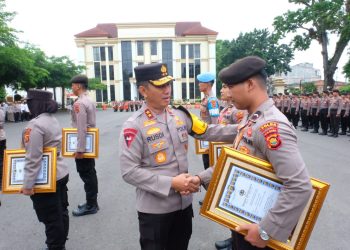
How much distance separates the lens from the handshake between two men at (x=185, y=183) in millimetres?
2049

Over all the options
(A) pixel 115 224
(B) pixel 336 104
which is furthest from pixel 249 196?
(B) pixel 336 104

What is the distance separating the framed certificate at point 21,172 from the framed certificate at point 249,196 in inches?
75.6

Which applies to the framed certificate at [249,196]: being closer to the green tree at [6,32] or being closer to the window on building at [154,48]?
the green tree at [6,32]

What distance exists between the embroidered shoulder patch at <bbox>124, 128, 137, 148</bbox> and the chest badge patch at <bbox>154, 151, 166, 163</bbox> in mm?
214

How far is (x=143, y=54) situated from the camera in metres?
60.8

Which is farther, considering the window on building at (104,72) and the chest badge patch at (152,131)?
the window on building at (104,72)

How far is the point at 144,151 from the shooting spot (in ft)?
7.08

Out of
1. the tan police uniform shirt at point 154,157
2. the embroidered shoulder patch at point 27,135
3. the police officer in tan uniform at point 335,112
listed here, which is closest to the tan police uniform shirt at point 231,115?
the tan police uniform shirt at point 154,157

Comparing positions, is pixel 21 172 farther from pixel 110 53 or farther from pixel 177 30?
pixel 177 30

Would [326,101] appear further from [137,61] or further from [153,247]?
[137,61]

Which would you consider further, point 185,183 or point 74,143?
point 74,143

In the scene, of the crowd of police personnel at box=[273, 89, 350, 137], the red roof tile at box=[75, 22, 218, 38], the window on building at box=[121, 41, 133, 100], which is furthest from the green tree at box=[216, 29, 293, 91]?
Result: the crowd of police personnel at box=[273, 89, 350, 137]

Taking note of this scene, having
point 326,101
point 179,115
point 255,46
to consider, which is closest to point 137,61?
point 255,46

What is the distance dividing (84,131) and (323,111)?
487 inches
